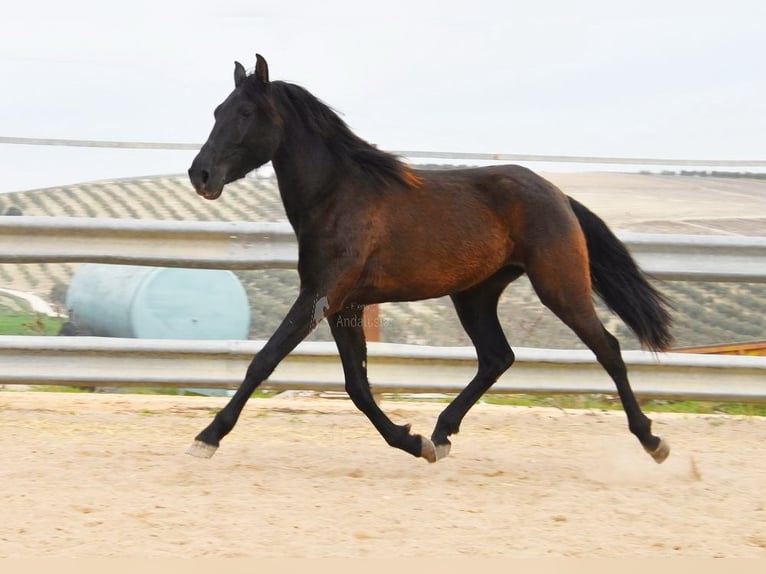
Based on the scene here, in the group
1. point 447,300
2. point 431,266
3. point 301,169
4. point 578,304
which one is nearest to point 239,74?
point 301,169

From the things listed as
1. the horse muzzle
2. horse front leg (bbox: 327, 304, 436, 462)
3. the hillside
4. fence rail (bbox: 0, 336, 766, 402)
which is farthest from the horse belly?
the hillside

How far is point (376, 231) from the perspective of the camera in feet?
17.9

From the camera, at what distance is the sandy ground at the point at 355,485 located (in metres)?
4.01

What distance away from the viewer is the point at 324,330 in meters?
7.44

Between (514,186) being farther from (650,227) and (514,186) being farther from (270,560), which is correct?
(270,560)

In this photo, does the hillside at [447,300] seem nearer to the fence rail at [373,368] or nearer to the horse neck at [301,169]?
the fence rail at [373,368]

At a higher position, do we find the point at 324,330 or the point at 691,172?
the point at 691,172

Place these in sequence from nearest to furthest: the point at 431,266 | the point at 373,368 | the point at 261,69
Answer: the point at 261,69 < the point at 431,266 < the point at 373,368

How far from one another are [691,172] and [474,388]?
3.44 metres

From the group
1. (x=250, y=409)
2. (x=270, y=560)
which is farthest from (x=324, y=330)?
(x=270, y=560)

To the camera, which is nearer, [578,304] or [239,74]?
[239,74]

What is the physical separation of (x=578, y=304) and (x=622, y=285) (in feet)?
1.71

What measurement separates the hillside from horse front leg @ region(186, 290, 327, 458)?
196 cm

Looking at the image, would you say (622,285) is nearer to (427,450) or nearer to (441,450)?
(441,450)
